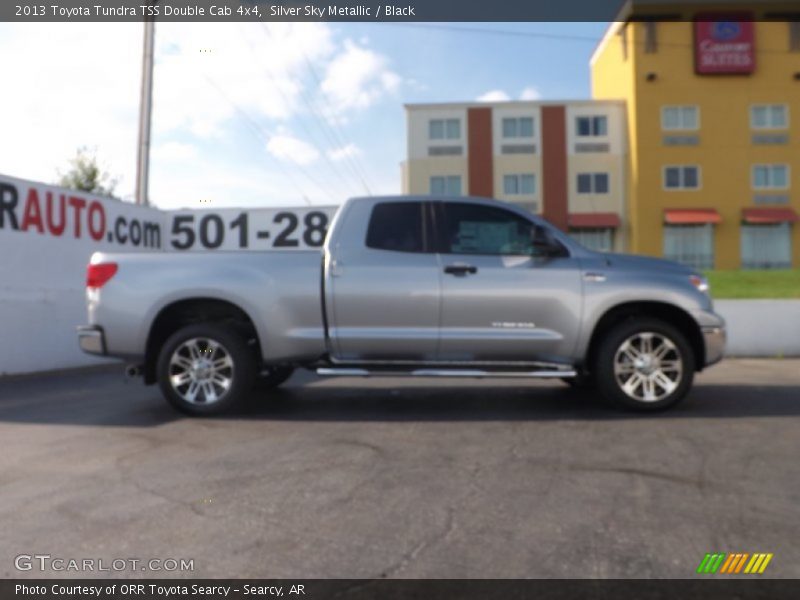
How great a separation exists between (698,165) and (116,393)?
3802 cm

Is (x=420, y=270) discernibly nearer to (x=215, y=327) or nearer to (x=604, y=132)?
(x=215, y=327)

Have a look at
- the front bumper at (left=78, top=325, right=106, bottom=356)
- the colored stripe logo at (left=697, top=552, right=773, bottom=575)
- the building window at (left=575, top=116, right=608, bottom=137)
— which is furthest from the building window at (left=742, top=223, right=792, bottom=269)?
the colored stripe logo at (left=697, top=552, right=773, bottom=575)

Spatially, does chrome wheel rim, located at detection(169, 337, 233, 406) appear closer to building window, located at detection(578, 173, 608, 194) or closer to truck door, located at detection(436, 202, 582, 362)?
truck door, located at detection(436, 202, 582, 362)

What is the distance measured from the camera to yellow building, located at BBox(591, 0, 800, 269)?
39.6 m

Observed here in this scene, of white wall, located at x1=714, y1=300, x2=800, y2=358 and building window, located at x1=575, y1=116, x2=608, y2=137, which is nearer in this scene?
white wall, located at x1=714, y1=300, x2=800, y2=358

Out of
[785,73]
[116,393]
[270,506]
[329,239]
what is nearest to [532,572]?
[270,506]

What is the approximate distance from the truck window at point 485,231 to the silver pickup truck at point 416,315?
0.02 m

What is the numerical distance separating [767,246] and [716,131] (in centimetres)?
684

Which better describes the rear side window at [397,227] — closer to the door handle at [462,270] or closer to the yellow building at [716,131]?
the door handle at [462,270]

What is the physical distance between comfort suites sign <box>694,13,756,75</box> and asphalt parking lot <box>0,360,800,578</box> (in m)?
37.3

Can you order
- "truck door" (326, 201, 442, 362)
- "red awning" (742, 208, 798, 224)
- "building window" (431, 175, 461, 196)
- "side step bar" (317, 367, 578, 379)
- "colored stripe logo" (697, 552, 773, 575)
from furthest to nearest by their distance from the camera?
1. "building window" (431, 175, 461, 196)
2. "red awning" (742, 208, 798, 224)
3. "truck door" (326, 201, 442, 362)
4. "side step bar" (317, 367, 578, 379)
5. "colored stripe logo" (697, 552, 773, 575)

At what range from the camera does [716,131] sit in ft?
132

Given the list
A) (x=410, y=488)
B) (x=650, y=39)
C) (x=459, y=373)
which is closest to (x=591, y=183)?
(x=650, y=39)

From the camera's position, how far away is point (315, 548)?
337 centimetres
